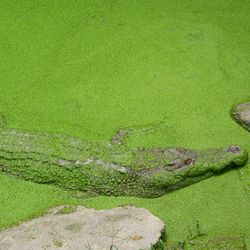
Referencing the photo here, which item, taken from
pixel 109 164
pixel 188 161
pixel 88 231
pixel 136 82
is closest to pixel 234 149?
pixel 188 161

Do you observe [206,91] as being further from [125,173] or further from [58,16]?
[58,16]

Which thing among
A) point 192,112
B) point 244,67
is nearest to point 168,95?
point 192,112

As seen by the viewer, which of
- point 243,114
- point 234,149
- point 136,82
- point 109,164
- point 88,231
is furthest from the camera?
point 136,82

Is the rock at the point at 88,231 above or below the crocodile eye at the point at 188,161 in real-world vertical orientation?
below

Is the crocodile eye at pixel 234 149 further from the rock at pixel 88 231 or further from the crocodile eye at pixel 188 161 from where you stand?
the rock at pixel 88 231

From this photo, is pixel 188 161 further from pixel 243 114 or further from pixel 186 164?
pixel 243 114

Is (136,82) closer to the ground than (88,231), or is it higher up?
higher up

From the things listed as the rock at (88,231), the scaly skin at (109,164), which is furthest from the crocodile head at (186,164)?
the rock at (88,231)
